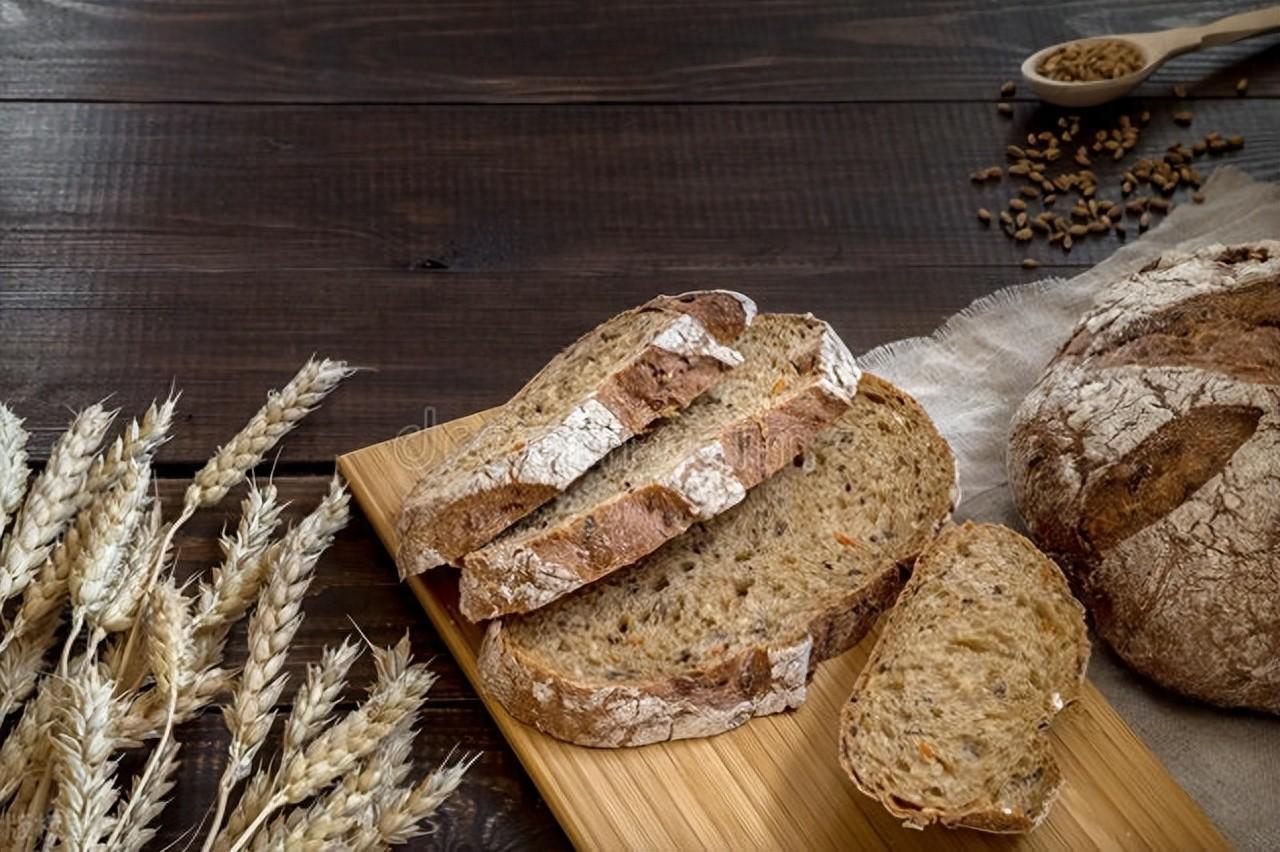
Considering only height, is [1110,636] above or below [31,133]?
below

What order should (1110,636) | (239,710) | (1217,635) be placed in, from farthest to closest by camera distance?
1. (1110,636)
2. (1217,635)
3. (239,710)

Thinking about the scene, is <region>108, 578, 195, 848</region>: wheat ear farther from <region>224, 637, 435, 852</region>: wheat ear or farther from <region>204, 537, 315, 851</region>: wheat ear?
<region>224, 637, 435, 852</region>: wheat ear

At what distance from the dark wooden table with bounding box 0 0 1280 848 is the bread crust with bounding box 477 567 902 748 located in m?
0.29

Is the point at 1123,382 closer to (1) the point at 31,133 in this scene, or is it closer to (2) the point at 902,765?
(2) the point at 902,765

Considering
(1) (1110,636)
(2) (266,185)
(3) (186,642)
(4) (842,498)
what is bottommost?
(1) (1110,636)

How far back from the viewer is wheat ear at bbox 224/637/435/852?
208 centimetres

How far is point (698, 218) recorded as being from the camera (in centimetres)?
335

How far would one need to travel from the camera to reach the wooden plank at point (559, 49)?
3594mm

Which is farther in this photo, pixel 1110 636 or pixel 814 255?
pixel 814 255

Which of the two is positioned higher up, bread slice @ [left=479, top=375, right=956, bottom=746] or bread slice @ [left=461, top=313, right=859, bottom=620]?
bread slice @ [left=461, top=313, right=859, bottom=620]

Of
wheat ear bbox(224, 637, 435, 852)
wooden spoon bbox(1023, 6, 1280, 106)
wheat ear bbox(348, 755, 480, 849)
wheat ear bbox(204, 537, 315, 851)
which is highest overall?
wooden spoon bbox(1023, 6, 1280, 106)

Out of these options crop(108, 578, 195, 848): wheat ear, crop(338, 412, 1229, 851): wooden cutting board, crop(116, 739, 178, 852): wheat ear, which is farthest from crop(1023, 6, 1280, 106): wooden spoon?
crop(116, 739, 178, 852): wheat ear

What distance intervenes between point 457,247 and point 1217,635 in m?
1.66

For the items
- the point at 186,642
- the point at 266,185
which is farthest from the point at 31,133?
the point at 186,642
